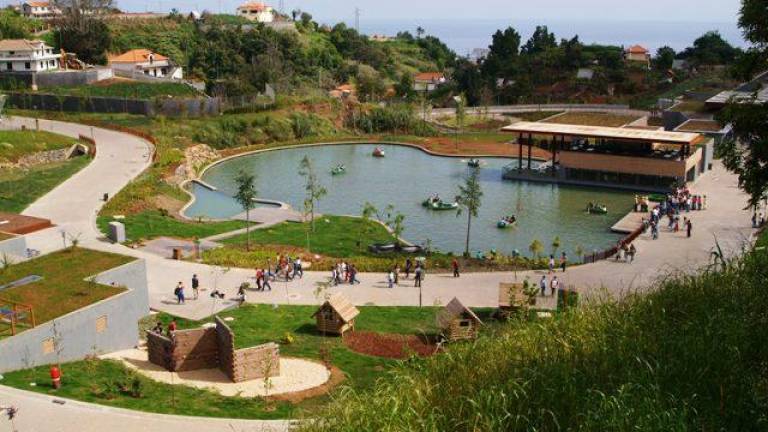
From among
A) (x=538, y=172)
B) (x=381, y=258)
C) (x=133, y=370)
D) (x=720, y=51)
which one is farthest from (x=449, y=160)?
(x=720, y=51)

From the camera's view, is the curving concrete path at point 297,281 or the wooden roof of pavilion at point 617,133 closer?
the curving concrete path at point 297,281

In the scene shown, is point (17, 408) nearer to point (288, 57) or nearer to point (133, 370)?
point (133, 370)

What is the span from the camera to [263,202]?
146 feet

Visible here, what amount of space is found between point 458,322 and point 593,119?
47024 mm

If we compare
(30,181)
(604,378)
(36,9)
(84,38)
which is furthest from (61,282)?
(36,9)

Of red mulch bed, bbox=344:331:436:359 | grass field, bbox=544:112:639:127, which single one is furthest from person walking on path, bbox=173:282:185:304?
grass field, bbox=544:112:639:127

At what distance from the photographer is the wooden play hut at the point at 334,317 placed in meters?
24.2

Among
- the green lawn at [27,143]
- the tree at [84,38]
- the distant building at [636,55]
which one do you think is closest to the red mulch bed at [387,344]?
the green lawn at [27,143]

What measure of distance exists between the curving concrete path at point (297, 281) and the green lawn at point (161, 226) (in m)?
1.38

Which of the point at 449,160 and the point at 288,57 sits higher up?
the point at 288,57

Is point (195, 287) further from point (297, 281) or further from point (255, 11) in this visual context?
point (255, 11)

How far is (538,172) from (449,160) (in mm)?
8330

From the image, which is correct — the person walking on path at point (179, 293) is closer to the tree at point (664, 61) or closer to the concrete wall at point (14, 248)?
the concrete wall at point (14, 248)

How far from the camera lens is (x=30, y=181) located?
143 feet
